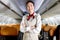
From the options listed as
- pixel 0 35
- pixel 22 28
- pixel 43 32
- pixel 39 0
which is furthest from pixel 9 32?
pixel 22 28

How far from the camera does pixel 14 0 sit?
1783 millimetres

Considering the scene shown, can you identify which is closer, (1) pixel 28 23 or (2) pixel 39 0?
(1) pixel 28 23

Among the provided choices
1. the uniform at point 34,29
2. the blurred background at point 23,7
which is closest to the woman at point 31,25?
the uniform at point 34,29

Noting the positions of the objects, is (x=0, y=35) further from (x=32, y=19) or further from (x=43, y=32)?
(x=32, y=19)

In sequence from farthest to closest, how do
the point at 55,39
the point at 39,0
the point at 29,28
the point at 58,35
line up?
the point at 55,39
the point at 58,35
the point at 39,0
the point at 29,28

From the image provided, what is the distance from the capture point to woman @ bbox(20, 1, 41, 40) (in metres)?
1.22

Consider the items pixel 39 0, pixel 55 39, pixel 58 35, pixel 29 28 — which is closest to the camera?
pixel 29 28

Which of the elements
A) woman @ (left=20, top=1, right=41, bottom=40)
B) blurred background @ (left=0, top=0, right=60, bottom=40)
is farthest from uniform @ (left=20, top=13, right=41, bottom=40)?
blurred background @ (left=0, top=0, right=60, bottom=40)

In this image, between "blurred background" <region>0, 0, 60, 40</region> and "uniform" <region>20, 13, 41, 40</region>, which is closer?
"uniform" <region>20, 13, 41, 40</region>

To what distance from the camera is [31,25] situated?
4.01ft

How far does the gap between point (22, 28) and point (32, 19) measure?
0.38 feet

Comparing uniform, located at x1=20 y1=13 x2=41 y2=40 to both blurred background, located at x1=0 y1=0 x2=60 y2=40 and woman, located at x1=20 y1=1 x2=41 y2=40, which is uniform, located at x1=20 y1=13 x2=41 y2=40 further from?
blurred background, located at x1=0 y1=0 x2=60 y2=40

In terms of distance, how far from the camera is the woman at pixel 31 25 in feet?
4.01

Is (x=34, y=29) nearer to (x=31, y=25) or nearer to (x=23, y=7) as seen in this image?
(x=31, y=25)
